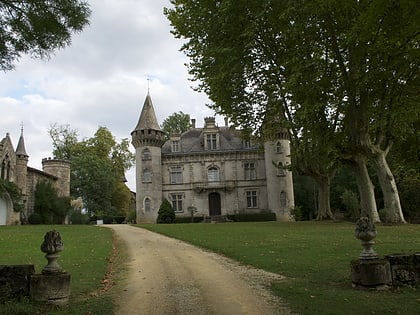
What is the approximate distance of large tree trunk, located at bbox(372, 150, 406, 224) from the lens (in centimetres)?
2148

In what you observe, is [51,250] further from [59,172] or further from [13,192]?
[59,172]

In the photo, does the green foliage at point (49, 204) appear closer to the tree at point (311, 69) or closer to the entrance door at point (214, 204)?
the entrance door at point (214, 204)

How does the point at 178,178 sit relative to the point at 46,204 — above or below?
above

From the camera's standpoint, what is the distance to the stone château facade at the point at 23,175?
1351 inches

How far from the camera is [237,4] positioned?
13977 millimetres

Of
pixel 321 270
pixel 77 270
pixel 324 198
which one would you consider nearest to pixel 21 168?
pixel 324 198

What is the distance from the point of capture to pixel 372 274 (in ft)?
24.1

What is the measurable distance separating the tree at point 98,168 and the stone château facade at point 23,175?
176 inches

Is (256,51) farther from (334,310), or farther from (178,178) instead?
(178,178)

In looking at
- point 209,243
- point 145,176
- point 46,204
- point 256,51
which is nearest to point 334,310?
point 209,243

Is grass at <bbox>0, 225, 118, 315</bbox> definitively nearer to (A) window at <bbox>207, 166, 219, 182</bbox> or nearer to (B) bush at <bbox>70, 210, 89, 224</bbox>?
(B) bush at <bbox>70, 210, 89, 224</bbox>

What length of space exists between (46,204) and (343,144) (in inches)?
1126

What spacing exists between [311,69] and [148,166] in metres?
30.6

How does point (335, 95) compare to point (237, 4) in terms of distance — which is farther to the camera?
point (335, 95)
